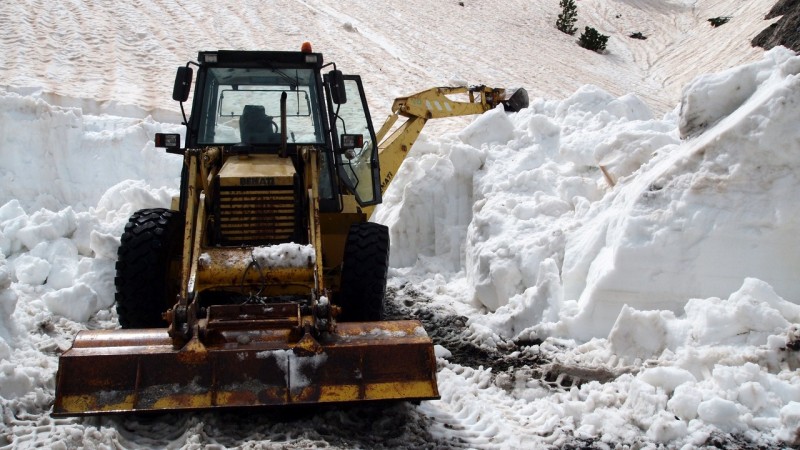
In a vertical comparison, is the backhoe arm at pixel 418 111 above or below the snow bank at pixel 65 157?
above

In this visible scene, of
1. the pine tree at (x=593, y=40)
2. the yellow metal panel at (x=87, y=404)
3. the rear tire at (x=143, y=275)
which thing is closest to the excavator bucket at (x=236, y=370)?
the yellow metal panel at (x=87, y=404)

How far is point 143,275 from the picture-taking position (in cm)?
602

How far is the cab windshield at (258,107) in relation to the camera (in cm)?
657

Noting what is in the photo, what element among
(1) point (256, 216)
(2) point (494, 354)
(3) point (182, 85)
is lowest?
(2) point (494, 354)

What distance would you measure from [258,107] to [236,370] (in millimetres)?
2605

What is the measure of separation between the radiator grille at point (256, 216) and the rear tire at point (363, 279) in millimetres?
466

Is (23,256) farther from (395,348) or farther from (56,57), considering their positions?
(56,57)

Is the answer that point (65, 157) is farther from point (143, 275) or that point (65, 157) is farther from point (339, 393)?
point (339, 393)

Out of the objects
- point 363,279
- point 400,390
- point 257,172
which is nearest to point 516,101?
point 363,279

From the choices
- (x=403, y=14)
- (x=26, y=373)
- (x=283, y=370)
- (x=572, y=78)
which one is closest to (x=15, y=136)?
(x=26, y=373)

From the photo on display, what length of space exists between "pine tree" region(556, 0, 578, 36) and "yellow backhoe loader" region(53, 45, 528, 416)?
21.4 meters

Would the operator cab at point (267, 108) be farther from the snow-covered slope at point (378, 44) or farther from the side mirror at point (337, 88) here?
the snow-covered slope at point (378, 44)

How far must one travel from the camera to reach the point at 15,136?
10914 mm

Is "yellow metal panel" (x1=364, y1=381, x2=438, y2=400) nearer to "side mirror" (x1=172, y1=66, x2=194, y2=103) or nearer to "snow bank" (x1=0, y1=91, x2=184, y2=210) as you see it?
"side mirror" (x1=172, y1=66, x2=194, y2=103)
